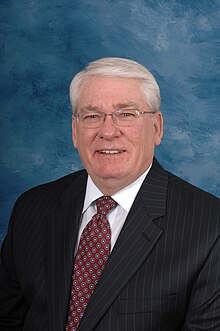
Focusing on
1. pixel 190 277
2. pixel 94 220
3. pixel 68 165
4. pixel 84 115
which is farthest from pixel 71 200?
pixel 68 165

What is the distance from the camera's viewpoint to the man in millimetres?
2463

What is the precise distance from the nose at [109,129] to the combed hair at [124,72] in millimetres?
147

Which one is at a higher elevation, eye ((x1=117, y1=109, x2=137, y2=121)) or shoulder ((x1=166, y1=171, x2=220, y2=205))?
eye ((x1=117, y1=109, x2=137, y2=121))

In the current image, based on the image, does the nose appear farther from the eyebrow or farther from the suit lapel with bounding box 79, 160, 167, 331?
the suit lapel with bounding box 79, 160, 167, 331

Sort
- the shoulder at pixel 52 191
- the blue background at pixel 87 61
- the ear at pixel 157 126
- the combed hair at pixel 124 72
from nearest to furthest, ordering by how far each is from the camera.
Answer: the combed hair at pixel 124 72 < the ear at pixel 157 126 < the shoulder at pixel 52 191 < the blue background at pixel 87 61

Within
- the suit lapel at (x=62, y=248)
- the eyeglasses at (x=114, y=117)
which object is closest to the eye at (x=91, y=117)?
the eyeglasses at (x=114, y=117)

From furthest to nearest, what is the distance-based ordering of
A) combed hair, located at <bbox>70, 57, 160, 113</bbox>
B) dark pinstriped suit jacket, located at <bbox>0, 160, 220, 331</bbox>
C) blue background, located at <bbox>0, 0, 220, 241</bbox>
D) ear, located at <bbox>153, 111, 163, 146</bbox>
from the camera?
blue background, located at <bbox>0, 0, 220, 241</bbox> < ear, located at <bbox>153, 111, 163, 146</bbox> < combed hair, located at <bbox>70, 57, 160, 113</bbox> < dark pinstriped suit jacket, located at <bbox>0, 160, 220, 331</bbox>

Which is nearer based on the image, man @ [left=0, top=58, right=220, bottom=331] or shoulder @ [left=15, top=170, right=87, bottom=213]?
man @ [left=0, top=58, right=220, bottom=331]

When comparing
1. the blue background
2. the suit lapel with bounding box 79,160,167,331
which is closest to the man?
the suit lapel with bounding box 79,160,167,331

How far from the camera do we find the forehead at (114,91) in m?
2.58

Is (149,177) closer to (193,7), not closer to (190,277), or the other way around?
(190,277)

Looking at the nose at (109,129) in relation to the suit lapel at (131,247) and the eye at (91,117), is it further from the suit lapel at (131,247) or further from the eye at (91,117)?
the suit lapel at (131,247)

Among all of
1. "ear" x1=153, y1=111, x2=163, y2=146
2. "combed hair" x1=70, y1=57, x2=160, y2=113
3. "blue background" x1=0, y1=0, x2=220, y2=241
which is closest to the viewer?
"combed hair" x1=70, y1=57, x2=160, y2=113

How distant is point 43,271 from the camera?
2688 mm
